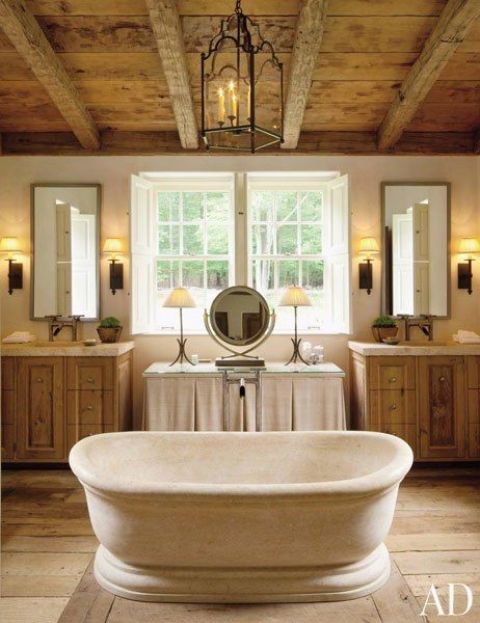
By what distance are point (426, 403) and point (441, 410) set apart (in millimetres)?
130

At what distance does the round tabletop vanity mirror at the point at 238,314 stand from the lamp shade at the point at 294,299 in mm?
180

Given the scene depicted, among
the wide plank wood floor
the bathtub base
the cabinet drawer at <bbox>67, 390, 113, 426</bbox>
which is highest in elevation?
the cabinet drawer at <bbox>67, 390, 113, 426</bbox>

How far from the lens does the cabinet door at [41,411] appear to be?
12.8ft

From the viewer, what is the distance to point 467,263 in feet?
14.4

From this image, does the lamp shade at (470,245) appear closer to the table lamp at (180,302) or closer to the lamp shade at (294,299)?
the lamp shade at (294,299)

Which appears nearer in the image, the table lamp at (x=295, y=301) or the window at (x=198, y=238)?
the table lamp at (x=295, y=301)

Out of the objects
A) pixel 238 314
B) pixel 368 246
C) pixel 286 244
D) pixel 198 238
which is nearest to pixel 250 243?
pixel 286 244

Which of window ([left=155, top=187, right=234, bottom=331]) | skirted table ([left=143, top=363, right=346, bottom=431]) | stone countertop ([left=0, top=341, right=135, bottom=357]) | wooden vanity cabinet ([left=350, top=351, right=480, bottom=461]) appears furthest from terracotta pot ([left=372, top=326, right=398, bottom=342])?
stone countertop ([left=0, top=341, right=135, bottom=357])

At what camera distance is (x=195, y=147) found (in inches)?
171

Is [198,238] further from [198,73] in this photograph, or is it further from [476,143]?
[476,143]

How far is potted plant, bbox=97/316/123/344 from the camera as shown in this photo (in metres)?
4.20

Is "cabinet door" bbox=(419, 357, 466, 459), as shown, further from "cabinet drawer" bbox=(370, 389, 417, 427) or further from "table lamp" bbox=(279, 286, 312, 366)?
"table lamp" bbox=(279, 286, 312, 366)

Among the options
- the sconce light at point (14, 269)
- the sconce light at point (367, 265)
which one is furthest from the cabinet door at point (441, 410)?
the sconce light at point (14, 269)

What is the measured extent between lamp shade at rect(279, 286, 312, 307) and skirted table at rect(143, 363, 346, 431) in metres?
0.59
